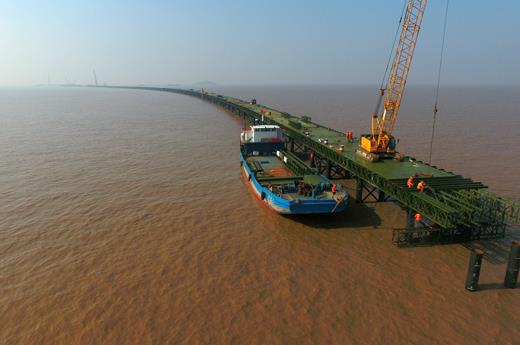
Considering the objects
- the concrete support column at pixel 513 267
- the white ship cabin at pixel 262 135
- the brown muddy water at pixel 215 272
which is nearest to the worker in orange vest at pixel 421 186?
the brown muddy water at pixel 215 272

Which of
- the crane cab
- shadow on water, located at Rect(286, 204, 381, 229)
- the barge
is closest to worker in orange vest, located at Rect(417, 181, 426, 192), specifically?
shadow on water, located at Rect(286, 204, 381, 229)

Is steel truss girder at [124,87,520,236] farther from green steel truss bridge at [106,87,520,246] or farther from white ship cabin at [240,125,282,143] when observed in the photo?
white ship cabin at [240,125,282,143]

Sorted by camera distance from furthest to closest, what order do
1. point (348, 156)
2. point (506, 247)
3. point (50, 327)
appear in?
point (348, 156), point (506, 247), point (50, 327)

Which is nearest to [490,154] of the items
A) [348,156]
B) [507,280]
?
[348,156]

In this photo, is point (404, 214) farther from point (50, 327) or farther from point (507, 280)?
point (50, 327)

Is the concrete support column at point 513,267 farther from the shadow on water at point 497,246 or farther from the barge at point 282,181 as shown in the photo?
the barge at point 282,181
